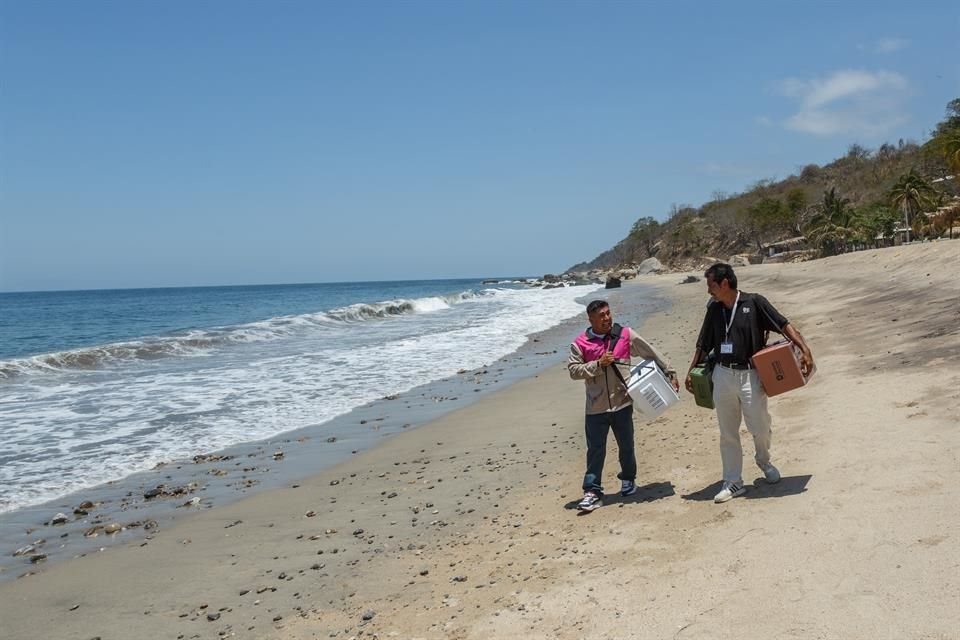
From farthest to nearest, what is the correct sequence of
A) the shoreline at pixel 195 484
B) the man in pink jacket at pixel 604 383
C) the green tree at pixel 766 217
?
the green tree at pixel 766 217 < the shoreline at pixel 195 484 < the man in pink jacket at pixel 604 383

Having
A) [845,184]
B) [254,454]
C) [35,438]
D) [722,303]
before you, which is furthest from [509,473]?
[845,184]

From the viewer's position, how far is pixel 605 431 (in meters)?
6.10

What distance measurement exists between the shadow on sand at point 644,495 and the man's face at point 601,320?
1.38m

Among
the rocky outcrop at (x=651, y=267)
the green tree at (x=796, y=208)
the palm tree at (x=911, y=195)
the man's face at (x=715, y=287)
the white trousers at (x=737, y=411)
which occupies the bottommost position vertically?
the white trousers at (x=737, y=411)

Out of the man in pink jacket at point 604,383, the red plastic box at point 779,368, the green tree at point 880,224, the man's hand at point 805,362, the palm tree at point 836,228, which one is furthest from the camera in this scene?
the palm tree at point 836,228

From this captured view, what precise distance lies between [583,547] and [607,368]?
1495 mm

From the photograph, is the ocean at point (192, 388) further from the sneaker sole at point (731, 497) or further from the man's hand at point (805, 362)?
the man's hand at point (805, 362)

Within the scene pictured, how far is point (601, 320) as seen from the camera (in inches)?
233

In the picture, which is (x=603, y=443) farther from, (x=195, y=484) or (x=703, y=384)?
(x=195, y=484)

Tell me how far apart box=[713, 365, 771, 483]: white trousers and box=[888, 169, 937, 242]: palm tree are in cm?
4963

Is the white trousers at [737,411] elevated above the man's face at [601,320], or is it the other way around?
the man's face at [601,320]

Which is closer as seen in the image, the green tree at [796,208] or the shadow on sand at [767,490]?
the shadow on sand at [767,490]

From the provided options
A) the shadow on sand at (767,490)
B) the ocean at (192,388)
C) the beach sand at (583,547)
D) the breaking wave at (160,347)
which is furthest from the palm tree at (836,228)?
the shadow on sand at (767,490)

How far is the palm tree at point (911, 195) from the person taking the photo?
48.2m
